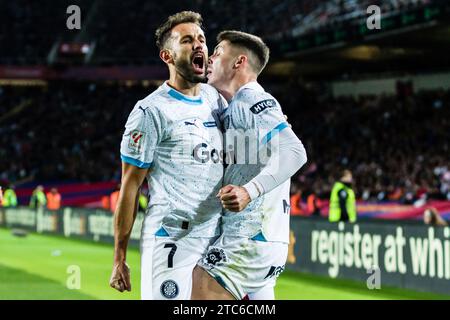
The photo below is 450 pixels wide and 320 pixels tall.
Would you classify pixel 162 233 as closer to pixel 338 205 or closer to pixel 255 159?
pixel 255 159

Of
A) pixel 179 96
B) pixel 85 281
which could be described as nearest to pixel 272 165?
pixel 179 96

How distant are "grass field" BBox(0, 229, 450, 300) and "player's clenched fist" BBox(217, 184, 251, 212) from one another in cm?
685

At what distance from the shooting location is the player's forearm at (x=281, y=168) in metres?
4.26

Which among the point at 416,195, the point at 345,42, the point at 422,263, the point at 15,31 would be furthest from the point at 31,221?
the point at 422,263

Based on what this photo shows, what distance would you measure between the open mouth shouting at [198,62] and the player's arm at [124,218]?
60 centimetres

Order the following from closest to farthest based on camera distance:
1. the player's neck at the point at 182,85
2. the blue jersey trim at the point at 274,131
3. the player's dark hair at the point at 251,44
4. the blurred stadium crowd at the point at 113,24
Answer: the blue jersey trim at the point at 274,131 → the player's neck at the point at 182,85 → the player's dark hair at the point at 251,44 → the blurred stadium crowd at the point at 113,24

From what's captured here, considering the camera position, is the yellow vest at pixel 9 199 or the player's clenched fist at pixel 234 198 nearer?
the player's clenched fist at pixel 234 198

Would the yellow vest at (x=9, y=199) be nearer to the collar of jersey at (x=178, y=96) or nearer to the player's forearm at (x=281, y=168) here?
the collar of jersey at (x=178, y=96)

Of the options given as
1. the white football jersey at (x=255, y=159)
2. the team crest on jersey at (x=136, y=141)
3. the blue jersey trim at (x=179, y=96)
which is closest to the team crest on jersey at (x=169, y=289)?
the white football jersey at (x=255, y=159)

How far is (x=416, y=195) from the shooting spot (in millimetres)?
20219

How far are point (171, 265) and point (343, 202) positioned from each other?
32.6ft

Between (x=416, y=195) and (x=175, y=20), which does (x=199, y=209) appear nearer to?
(x=175, y=20)

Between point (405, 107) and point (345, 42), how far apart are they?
302 cm

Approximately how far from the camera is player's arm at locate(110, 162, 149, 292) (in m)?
4.46
